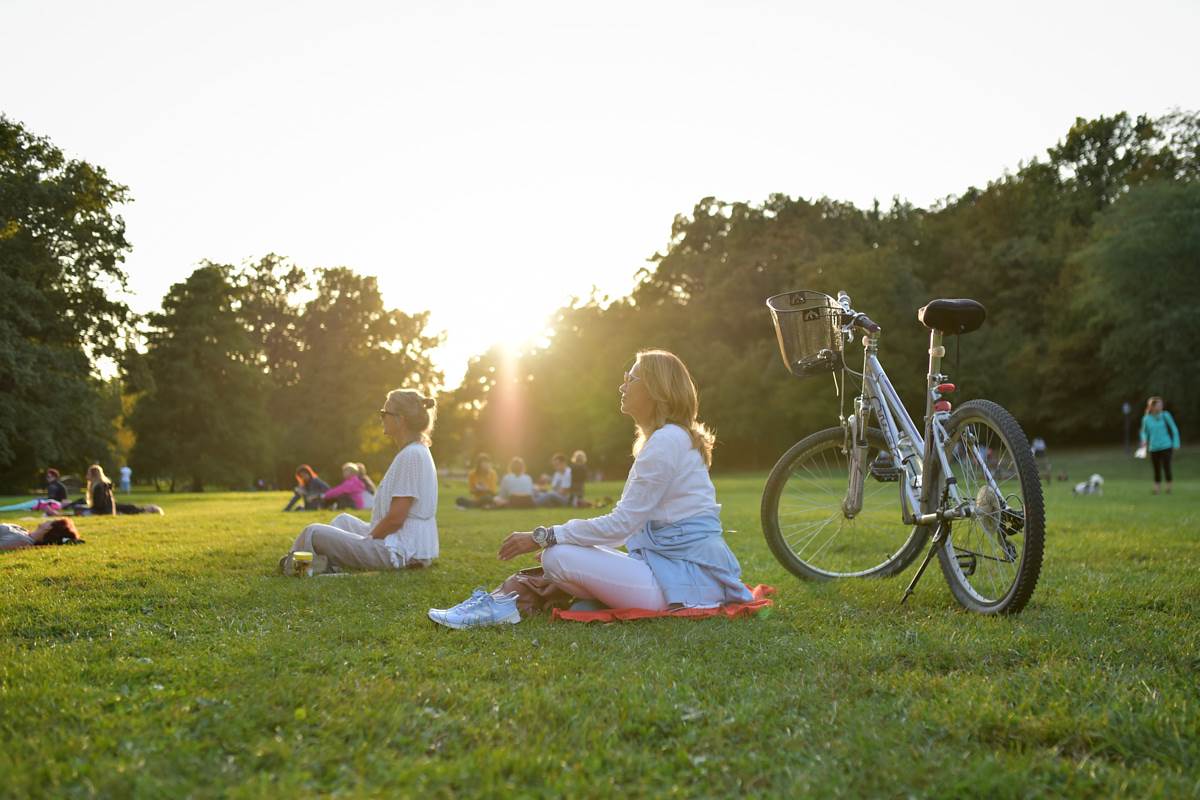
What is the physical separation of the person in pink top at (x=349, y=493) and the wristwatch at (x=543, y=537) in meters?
14.4

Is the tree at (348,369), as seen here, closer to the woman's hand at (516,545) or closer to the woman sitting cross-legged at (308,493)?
the woman sitting cross-legged at (308,493)

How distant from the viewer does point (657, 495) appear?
4867 mm

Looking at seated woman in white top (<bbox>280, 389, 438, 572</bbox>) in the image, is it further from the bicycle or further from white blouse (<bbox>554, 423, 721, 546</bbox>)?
the bicycle

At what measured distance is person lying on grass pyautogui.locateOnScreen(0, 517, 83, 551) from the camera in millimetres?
8836

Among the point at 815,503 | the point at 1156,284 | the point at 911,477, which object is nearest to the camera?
the point at 911,477

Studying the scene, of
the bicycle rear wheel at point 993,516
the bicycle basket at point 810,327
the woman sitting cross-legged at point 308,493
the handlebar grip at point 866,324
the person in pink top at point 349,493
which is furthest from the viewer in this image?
the woman sitting cross-legged at point 308,493

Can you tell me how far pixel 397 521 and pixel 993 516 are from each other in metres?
4.13

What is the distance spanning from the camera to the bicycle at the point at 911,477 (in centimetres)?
451

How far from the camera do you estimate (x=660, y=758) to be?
99.0 inches

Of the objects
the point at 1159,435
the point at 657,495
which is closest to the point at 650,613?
the point at 657,495

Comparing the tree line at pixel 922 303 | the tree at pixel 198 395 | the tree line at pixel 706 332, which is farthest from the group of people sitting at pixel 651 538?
the tree at pixel 198 395

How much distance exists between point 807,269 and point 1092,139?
27.5m

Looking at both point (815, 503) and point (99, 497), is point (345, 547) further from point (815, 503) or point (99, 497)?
point (99, 497)

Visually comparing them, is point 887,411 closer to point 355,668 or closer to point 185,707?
point 355,668
